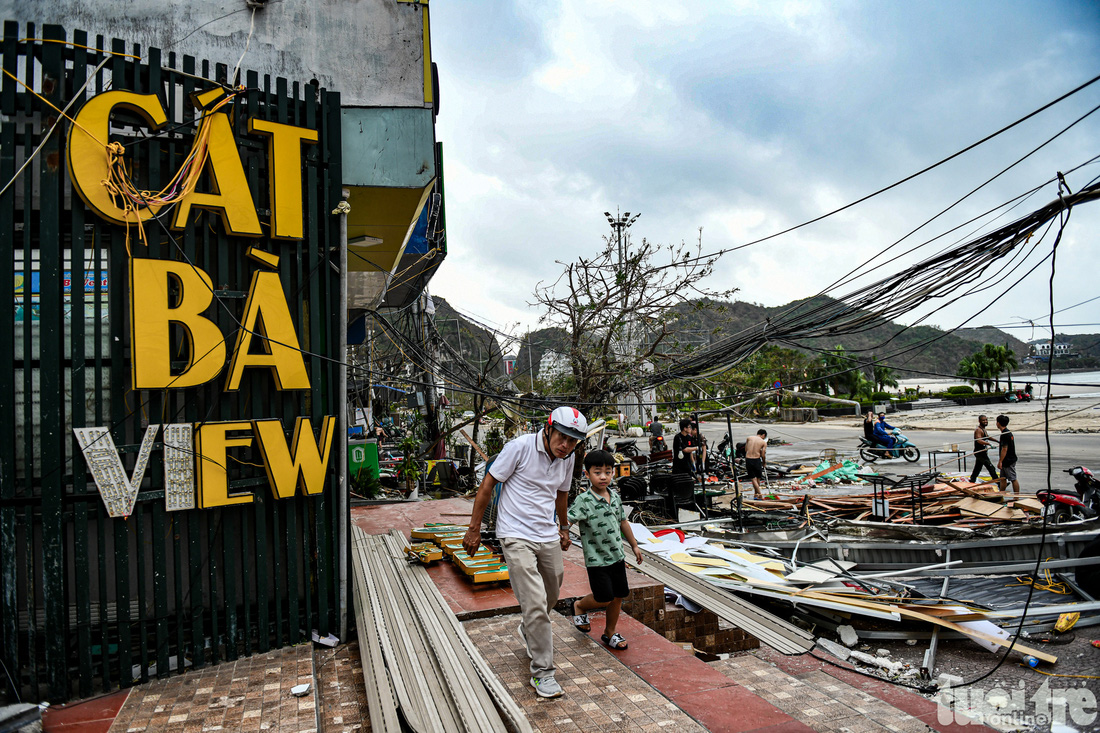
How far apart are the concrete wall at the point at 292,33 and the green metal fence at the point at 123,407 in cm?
117

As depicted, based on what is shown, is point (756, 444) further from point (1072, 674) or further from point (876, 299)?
point (876, 299)

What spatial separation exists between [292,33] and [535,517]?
16.7 ft

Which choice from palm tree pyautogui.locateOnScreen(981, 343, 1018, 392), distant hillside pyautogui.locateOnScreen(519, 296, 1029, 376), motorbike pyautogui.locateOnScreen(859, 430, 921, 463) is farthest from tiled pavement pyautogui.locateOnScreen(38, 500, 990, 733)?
palm tree pyautogui.locateOnScreen(981, 343, 1018, 392)

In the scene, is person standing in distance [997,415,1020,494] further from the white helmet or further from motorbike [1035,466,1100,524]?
the white helmet

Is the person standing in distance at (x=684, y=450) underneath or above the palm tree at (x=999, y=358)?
underneath

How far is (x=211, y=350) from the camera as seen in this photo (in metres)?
4.12

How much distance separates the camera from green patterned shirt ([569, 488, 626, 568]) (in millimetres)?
4301

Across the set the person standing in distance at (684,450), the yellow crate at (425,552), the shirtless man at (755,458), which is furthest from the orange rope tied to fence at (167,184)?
the shirtless man at (755,458)

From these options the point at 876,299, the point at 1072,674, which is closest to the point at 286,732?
the point at 876,299

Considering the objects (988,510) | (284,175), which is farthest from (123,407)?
(988,510)

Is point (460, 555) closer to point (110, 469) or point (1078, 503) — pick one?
point (110, 469)

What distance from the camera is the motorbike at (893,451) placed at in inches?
777

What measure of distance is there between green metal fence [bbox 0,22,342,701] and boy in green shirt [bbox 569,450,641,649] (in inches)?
73.0

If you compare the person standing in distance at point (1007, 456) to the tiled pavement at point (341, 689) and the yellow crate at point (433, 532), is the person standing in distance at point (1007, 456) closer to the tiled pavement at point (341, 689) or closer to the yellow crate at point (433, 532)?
the yellow crate at point (433, 532)
